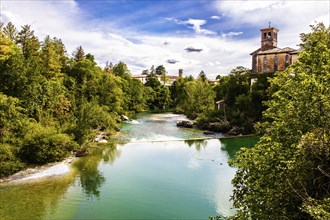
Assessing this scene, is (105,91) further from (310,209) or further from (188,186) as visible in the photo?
(310,209)

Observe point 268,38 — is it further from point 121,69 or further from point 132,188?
point 132,188

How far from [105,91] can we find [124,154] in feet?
73.9

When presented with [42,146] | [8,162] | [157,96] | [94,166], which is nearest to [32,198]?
[8,162]

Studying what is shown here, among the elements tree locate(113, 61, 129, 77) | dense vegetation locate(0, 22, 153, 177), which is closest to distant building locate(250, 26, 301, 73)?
dense vegetation locate(0, 22, 153, 177)

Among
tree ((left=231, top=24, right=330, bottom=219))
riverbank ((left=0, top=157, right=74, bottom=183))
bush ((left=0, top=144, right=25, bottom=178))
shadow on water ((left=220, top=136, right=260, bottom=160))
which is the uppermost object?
tree ((left=231, top=24, right=330, bottom=219))

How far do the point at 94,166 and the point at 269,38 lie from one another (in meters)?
58.9

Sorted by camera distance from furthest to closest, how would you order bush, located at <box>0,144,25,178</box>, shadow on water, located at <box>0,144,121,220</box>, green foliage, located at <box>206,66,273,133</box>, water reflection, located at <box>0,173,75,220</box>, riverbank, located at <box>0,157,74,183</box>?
1. green foliage, located at <box>206,66,273,133</box>
2. bush, located at <box>0,144,25,178</box>
3. riverbank, located at <box>0,157,74,183</box>
4. shadow on water, located at <box>0,144,121,220</box>
5. water reflection, located at <box>0,173,75,220</box>

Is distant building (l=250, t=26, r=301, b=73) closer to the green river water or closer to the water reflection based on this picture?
the green river water

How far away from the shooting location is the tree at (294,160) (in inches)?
374

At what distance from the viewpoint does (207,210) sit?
17.4 meters

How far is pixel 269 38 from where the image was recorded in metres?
71.4

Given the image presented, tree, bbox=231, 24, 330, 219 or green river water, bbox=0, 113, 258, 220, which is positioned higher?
tree, bbox=231, 24, 330, 219

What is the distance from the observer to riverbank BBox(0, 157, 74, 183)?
70.4ft

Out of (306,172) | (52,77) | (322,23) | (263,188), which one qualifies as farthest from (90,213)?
(322,23)
